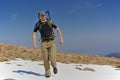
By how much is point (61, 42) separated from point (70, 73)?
3.58m

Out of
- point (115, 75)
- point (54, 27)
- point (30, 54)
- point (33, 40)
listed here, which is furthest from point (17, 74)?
point (30, 54)

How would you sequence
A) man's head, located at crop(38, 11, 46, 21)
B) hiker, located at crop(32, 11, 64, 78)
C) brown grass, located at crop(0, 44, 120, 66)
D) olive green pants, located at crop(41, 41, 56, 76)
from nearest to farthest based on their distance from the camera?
1. man's head, located at crop(38, 11, 46, 21)
2. hiker, located at crop(32, 11, 64, 78)
3. olive green pants, located at crop(41, 41, 56, 76)
4. brown grass, located at crop(0, 44, 120, 66)

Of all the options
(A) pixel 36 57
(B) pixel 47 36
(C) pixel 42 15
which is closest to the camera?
(C) pixel 42 15

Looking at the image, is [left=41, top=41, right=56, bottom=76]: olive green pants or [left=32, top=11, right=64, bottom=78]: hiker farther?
[left=41, top=41, right=56, bottom=76]: olive green pants

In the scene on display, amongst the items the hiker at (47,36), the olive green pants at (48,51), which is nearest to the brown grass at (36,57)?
the olive green pants at (48,51)

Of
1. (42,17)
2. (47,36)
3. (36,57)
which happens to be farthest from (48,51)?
(36,57)

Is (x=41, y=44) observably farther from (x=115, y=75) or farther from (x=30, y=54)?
(x=30, y=54)

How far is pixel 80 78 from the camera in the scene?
648 inches

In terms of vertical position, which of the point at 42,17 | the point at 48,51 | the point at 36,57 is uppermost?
the point at 42,17

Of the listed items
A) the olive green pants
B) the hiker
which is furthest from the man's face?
the olive green pants

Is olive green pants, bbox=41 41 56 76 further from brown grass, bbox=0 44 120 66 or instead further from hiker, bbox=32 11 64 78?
brown grass, bbox=0 44 120 66

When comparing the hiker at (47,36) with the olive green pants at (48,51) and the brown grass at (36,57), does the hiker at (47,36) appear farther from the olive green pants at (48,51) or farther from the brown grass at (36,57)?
the brown grass at (36,57)

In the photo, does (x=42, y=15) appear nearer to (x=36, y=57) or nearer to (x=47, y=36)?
(x=47, y=36)

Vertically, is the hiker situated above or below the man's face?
below
